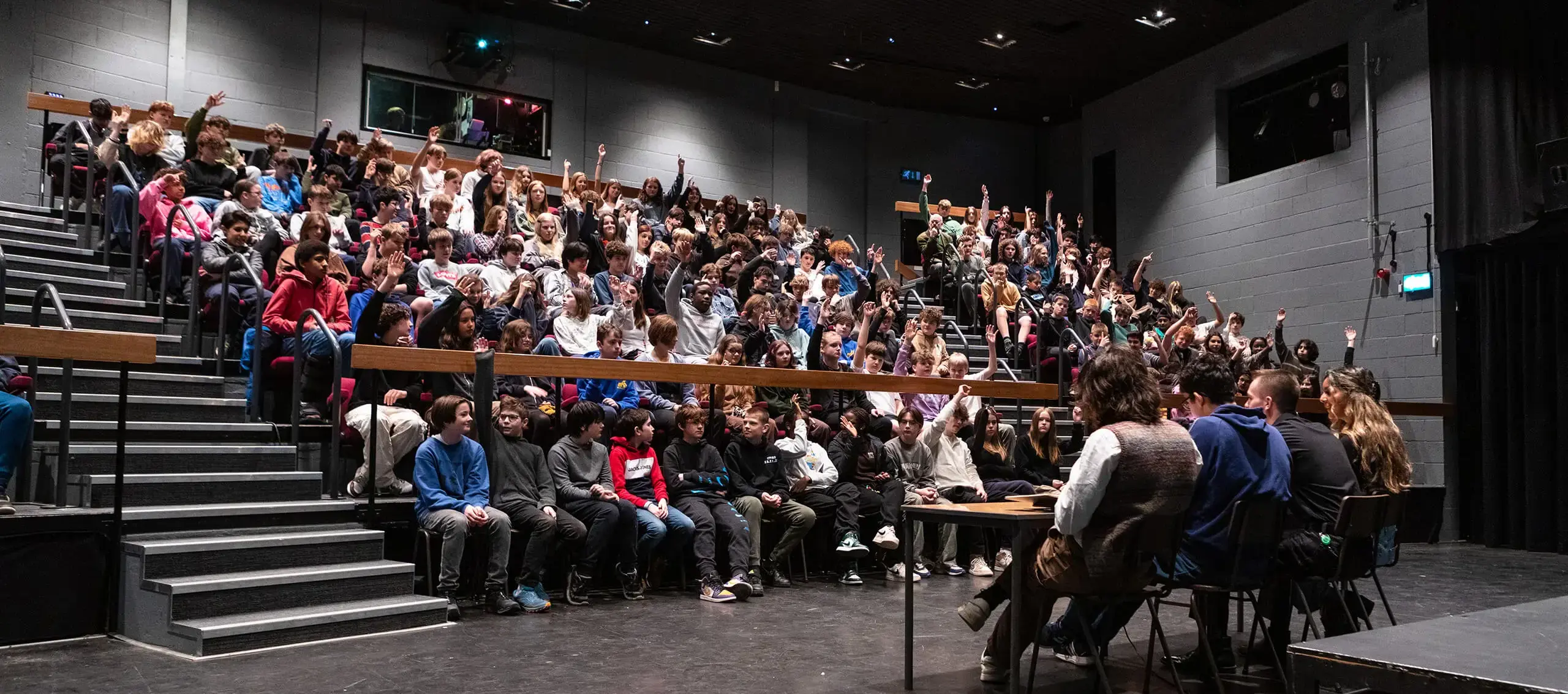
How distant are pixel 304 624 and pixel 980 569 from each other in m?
4.20

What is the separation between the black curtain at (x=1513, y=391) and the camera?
32.0 ft

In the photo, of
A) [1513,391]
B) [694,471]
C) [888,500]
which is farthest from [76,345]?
[1513,391]

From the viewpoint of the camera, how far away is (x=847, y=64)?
577 inches

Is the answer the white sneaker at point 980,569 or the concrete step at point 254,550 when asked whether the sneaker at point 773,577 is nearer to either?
the white sneaker at point 980,569

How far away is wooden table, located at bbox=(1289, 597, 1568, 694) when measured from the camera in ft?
5.53

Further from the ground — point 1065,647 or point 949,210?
point 949,210

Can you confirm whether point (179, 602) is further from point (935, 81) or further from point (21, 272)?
point (935, 81)

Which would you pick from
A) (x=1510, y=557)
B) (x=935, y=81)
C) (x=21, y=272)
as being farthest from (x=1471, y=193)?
(x=21, y=272)

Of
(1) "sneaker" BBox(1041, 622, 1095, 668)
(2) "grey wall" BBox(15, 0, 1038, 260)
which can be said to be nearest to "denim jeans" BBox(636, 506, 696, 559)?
(1) "sneaker" BBox(1041, 622, 1095, 668)

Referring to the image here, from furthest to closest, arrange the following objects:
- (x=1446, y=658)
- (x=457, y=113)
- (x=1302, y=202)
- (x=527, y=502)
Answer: (x=457, y=113) < (x=1302, y=202) < (x=527, y=502) < (x=1446, y=658)

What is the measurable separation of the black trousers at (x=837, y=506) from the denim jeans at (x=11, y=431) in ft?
13.3

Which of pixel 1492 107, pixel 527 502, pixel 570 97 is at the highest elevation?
pixel 570 97

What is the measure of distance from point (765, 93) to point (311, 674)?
41.5 ft

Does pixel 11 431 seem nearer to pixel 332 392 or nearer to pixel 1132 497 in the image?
pixel 332 392
